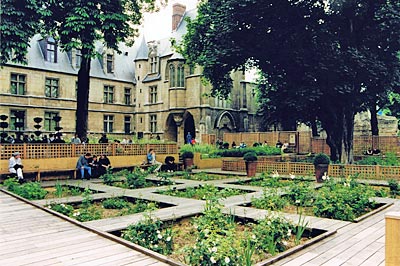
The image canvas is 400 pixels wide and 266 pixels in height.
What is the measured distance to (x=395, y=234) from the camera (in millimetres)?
3688

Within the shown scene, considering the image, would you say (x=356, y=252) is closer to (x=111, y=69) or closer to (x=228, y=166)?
(x=228, y=166)

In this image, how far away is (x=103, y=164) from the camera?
19.2 metres

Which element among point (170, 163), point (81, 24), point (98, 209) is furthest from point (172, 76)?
point (98, 209)

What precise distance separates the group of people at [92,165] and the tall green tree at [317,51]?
8.26 metres

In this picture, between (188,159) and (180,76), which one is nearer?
(188,159)

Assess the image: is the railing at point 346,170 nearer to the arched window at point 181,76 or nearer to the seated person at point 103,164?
the seated person at point 103,164

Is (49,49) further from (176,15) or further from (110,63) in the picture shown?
(176,15)

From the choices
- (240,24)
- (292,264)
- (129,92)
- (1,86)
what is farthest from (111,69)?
(292,264)

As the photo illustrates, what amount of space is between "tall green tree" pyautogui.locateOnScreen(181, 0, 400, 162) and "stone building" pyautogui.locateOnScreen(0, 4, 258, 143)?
1457 cm

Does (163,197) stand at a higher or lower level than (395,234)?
lower

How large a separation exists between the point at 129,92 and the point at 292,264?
43.1 metres

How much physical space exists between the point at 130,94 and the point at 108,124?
517 centimetres

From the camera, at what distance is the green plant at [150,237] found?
5.70 metres

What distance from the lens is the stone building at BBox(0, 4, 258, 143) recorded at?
3681 cm
